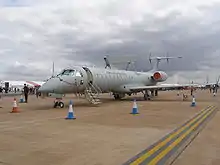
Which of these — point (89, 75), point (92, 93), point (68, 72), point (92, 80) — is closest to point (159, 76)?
point (92, 80)

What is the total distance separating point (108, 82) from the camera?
1112 inches

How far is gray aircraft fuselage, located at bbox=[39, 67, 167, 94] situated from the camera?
68.9ft

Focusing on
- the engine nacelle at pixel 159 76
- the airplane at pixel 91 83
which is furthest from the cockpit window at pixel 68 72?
the engine nacelle at pixel 159 76

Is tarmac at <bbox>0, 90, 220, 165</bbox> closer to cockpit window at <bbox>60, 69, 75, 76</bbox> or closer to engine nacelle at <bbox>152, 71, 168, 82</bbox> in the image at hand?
cockpit window at <bbox>60, 69, 75, 76</bbox>

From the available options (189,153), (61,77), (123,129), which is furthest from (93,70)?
(189,153)

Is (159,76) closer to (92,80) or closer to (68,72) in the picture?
(92,80)

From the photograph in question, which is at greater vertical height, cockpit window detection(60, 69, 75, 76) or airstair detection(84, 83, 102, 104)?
cockpit window detection(60, 69, 75, 76)

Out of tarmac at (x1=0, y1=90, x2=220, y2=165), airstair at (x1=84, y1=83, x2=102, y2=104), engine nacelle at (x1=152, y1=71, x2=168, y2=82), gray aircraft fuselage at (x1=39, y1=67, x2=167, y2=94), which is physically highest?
engine nacelle at (x1=152, y1=71, x2=168, y2=82)

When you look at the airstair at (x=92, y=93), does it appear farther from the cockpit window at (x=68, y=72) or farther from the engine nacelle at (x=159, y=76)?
the engine nacelle at (x=159, y=76)

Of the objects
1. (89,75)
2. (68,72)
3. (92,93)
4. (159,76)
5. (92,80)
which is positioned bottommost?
(92,93)

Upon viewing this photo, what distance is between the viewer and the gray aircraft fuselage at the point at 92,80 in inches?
827

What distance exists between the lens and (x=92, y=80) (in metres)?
24.8

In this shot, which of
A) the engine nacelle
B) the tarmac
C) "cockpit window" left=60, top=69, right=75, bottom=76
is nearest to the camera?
the tarmac

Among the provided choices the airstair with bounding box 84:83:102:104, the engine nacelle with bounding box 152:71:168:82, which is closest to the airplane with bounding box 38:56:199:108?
the airstair with bounding box 84:83:102:104
